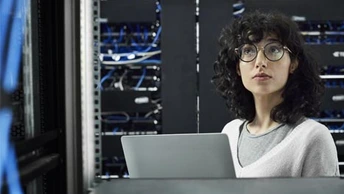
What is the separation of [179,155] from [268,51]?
0.73 m

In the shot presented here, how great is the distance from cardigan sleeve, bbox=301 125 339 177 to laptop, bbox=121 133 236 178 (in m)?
0.47

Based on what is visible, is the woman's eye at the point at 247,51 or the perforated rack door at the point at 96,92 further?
the woman's eye at the point at 247,51

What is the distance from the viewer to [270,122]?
5.01 ft

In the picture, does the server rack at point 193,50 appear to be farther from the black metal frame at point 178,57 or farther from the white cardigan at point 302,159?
the white cardigan at point 302,159

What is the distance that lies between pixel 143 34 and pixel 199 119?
664 mm

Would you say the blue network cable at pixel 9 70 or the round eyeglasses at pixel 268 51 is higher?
the round eyeglasses at pixel 268 51

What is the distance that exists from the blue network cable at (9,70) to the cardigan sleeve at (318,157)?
3.35 feet

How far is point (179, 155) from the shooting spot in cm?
91

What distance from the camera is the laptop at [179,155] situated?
2.99 ft

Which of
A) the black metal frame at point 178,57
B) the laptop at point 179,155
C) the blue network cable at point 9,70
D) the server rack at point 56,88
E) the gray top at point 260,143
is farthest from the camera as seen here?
the black metal frame at point 178,57

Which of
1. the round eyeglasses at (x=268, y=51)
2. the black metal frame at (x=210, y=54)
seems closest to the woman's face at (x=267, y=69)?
the round eyeglasses at (x=268, y=51)

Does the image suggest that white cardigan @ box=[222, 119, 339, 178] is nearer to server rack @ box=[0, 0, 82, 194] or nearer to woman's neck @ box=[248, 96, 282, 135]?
woman's neck @ box=[248, 96, 282, 135]

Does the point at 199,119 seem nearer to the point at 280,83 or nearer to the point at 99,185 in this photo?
the point at 280,83

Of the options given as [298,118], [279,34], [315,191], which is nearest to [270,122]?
[298,118]
